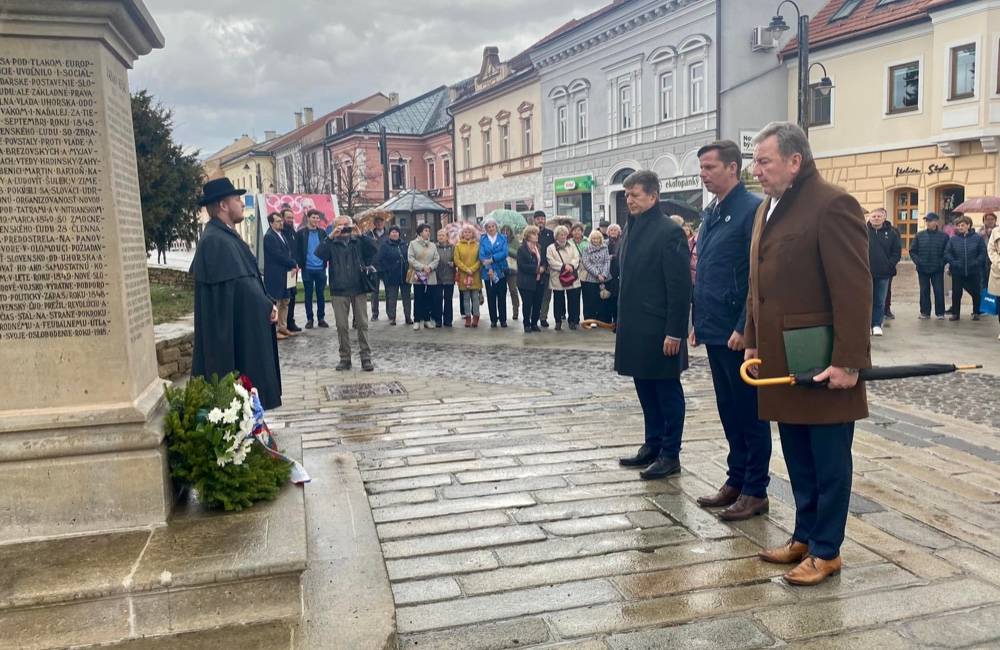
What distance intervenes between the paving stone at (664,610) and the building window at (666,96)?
27.6m

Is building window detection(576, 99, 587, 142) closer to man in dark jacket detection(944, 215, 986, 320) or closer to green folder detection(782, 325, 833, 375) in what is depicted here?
man in dark jacket detection(944, 215, 986, 320)

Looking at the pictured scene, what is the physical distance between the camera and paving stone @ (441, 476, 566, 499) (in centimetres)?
483

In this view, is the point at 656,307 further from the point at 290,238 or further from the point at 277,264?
the point at 290,238

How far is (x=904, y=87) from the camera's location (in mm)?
23422

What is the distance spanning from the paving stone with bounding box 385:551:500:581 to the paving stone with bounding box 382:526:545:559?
0.07 metres

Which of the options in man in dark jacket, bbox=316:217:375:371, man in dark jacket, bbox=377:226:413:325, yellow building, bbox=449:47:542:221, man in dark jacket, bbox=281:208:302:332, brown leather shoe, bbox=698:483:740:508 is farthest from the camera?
yellow building, bbox=449:47:542:221

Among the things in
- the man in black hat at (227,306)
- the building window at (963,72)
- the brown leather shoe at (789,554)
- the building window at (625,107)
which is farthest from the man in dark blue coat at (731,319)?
the building window at (625,107)

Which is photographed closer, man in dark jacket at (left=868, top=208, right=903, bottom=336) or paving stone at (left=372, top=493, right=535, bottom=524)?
paving stone at (left=372, top=493, right=535, bottom=524)

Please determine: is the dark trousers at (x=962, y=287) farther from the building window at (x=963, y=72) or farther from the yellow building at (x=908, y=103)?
the building window at (x=963, y=72)

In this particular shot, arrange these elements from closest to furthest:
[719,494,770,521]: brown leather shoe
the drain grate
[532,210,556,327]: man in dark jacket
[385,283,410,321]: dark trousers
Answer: [719,494,770,521]: brown leather shoe, the drain grate, [532,210,556,327]: man in dark jacket, [385,283,410,321]: dark trousers

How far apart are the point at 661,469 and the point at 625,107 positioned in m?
28.6

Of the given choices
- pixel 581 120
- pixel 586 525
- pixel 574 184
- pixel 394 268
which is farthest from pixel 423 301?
pixel 581 120

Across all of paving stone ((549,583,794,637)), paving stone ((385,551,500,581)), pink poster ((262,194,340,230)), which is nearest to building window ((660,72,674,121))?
pink poster ((262,194,340,230))

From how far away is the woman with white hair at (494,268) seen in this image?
1432 centimetres
